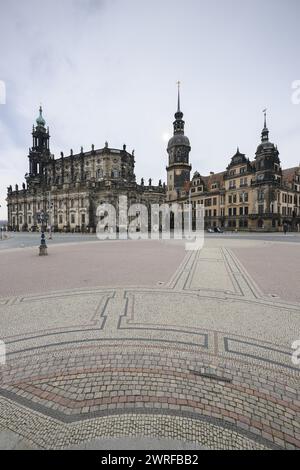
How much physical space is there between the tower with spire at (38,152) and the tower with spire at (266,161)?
232ft

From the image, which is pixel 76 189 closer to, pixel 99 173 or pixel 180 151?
pixel 99 173

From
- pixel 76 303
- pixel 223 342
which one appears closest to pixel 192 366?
pixel 223 342

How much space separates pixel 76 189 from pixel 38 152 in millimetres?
32053

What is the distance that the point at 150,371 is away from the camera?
11.6 feet

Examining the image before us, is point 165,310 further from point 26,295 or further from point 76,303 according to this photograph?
point 26,295

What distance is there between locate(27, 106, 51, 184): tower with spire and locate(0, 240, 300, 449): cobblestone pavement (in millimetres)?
86857

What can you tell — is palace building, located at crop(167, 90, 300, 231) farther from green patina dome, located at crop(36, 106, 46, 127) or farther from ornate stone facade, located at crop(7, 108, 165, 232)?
green patina dome, located at crop(36, 106, 46, 127)

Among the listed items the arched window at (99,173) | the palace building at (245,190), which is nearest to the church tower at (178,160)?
the palace building at (245,190)

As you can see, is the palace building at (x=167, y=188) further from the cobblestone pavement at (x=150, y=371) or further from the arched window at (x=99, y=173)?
the cobblestone pavement at (x=150, y=371)

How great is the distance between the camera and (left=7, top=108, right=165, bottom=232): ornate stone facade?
62.2m

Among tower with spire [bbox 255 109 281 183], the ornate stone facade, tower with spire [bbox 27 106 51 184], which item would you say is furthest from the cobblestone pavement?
tower with spire [bbox 27 106 51 184]

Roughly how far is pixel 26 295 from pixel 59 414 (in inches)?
208

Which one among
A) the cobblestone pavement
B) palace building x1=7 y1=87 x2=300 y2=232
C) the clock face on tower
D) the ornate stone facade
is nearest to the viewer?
the cobblestone pavement

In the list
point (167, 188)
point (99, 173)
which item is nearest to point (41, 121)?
point (99, 173)
